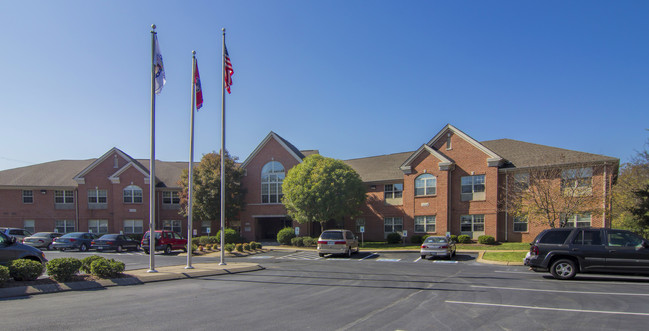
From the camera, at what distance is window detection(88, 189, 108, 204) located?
141 feet

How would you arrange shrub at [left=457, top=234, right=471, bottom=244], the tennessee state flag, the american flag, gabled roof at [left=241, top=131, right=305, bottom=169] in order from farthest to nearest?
1. gabled roof at [left=241, top=131, right=305, bottom=169]
2. shrub at [left=457, top=234, right=471, bottom=244]
3. the american flag
4. the tennessee state flag

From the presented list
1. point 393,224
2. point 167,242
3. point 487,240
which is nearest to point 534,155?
point 487,240

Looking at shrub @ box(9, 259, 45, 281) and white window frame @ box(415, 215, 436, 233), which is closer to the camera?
shrub @ box(9, 259, 45, 281)

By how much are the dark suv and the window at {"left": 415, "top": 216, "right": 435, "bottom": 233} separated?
64.9ft

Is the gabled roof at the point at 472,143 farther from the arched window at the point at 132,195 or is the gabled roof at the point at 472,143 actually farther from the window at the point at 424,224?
the arched window at the point at 132,195

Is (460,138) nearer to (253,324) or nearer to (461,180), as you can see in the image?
(461,180)

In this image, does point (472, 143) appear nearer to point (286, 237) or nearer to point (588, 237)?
point (286, 237)

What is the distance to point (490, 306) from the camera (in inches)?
388

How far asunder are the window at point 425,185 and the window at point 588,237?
20.1 m

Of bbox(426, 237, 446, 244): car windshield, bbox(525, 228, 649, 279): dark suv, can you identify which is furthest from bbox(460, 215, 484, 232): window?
bbox(525, 228, 649, 279): dark suv

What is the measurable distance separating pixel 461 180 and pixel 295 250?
585 inches

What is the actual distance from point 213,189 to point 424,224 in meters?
19.4

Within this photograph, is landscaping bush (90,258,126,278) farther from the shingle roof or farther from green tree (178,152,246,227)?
the shingle roof

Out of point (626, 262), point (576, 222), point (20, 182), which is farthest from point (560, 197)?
point (20, 182)
